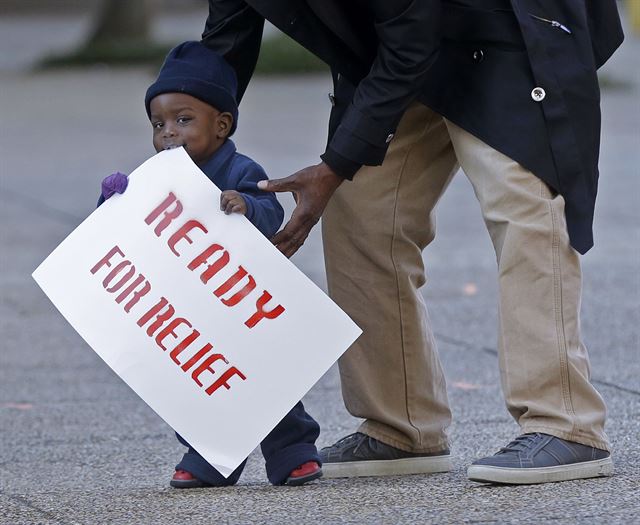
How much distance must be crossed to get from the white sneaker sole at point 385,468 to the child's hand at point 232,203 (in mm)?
826

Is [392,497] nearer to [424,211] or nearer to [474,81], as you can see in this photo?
[424,211]

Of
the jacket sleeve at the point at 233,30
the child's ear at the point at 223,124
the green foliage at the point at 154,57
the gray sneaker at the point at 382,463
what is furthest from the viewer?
the green foliage at the point at 154,57

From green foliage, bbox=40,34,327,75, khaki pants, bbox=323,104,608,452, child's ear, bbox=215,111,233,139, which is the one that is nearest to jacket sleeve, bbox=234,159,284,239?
child's ear, bbox=215,111,233,139

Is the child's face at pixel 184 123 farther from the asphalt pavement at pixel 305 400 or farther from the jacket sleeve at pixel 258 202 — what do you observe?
the asphalt pavement at pixel 305 400

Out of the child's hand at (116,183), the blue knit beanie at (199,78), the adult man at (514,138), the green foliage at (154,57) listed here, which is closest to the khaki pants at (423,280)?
the adult man at (514,138)

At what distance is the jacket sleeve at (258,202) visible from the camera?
140 inches

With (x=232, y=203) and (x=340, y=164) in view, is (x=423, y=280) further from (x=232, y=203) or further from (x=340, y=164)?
(x=232, y=203)

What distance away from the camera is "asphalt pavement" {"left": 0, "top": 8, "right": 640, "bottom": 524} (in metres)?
3.47

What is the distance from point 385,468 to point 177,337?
0.76 m

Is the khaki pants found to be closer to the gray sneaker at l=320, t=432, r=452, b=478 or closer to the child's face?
the gray sneaker at l=320, t=432, r=452, b=478

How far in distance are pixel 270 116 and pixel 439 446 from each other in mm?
11828

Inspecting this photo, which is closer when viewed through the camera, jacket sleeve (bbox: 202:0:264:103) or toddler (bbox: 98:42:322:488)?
toddler (bbox: 98:42:322:488)

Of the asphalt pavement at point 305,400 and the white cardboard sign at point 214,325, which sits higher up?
the white cardboard sign at point 214,325

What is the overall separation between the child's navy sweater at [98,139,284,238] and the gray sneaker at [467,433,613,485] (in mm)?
782
